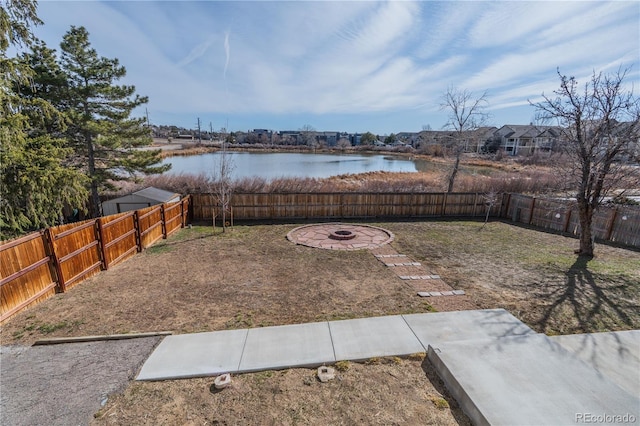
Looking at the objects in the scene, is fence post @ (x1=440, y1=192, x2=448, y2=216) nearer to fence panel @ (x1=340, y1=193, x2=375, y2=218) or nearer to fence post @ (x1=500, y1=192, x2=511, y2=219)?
fence post @ (x1=500, y1=192, x2=511, y2=219)

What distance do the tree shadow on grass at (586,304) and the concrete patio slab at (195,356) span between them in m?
4.77

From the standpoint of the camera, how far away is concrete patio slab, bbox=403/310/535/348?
4.28 metres

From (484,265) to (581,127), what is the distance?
4.46 metres

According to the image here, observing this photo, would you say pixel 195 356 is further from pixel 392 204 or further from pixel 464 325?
pixel 392 204

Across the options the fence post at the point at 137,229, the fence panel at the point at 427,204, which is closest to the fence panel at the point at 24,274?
the fence post at the point at 137,229

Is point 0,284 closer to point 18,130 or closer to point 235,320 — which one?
point 18,130

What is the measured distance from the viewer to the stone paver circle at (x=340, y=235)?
9.30 m


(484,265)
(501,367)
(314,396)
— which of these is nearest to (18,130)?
(314,396)

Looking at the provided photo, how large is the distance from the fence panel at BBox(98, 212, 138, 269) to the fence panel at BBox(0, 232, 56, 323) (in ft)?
4.66

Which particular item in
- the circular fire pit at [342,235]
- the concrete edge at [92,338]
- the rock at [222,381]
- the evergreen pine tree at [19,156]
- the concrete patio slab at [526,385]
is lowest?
the circular fire pit at [342,235]

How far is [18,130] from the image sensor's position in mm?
5742

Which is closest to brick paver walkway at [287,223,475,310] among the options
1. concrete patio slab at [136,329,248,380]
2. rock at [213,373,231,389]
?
concrete patio slab at [136,329,248,380]

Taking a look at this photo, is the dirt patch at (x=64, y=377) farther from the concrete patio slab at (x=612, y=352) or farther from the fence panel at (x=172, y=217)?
the fence panel at (x=172, y=217)

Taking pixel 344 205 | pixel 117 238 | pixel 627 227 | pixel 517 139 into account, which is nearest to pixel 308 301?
pixel 117 238
